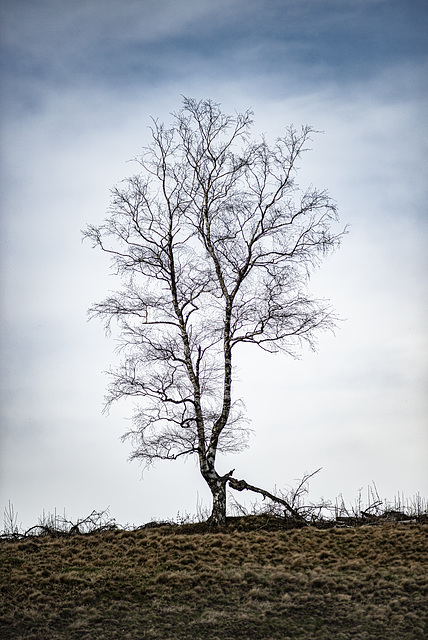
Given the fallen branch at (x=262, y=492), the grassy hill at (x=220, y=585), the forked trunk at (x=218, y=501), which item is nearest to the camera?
the grassy hill at (x=220, y=585)

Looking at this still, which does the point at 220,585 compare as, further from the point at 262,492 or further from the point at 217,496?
the point at 262,492

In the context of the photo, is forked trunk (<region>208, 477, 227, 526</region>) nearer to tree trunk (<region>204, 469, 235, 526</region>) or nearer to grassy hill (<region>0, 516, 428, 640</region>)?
tree trunk (<region>204, 469, 235, 526</region>)

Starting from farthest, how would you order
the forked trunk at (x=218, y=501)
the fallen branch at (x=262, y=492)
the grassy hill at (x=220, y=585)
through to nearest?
the fallen branch at (x=262, y=492) < the forked trunk at (x=218, y=501) < the grassy hill at (x=220, y=585)

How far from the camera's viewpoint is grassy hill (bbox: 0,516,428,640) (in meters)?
9.23

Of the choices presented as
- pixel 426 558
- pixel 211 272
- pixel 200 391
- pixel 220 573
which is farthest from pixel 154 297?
pixel 426 558

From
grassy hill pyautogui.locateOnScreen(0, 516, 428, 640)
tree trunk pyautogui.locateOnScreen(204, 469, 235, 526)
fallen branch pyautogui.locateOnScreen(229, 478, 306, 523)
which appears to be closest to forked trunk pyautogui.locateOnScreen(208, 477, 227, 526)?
tree trunk pyautogui.locateOnScreen(204, 469, 235, 526)

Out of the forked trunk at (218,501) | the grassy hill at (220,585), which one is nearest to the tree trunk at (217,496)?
the forked trunk at (218,501)

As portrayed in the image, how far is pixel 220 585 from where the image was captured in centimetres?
1091

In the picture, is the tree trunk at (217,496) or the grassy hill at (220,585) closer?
the grassy hill at (220,585)

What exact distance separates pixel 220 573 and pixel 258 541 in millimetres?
2736

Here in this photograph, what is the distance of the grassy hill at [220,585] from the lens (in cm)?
923

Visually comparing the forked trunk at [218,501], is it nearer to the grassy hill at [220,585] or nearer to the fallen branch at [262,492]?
the fallen branch at [262,492]

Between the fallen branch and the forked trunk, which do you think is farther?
the fallen branch

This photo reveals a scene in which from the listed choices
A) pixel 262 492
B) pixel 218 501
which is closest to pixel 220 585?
pixel 218 501
